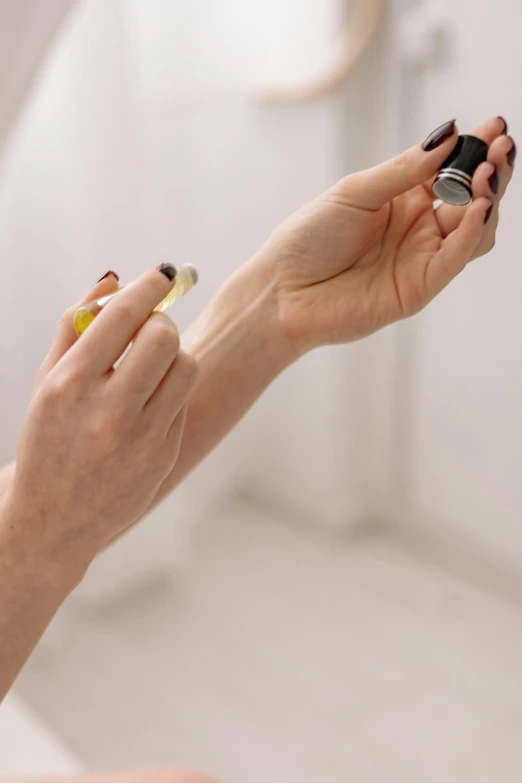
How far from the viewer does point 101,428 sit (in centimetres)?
49

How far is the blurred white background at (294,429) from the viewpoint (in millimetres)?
1110

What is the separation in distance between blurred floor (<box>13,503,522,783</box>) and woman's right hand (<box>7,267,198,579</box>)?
68cm

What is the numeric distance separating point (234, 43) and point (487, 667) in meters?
1.02

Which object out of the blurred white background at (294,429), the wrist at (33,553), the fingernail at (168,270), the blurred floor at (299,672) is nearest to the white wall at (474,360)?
the blurred white background at (294,429)

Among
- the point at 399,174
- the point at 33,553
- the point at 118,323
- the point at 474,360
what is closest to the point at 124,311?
the point at 118,323

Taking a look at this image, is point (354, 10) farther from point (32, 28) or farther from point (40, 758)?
point (40, 758)

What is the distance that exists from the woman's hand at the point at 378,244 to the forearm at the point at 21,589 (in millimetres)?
328

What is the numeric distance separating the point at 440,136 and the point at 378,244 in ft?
0.43

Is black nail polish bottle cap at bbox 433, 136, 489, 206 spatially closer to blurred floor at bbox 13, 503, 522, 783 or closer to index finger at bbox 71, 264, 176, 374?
index finger at bbox 71, 264, 176, 374

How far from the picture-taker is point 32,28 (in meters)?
0.80

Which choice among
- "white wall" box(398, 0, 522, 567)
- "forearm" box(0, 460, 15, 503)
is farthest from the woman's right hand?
"white wall" box(398, 0, 522, 567)

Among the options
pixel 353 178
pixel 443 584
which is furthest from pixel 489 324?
pixel 353 178

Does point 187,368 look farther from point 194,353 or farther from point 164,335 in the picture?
point 194,353

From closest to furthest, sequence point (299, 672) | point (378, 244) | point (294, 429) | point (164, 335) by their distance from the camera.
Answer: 1. point (164, 335)
2. point (378, 244)
3. point (299, 672)
4. point (294, 429)
